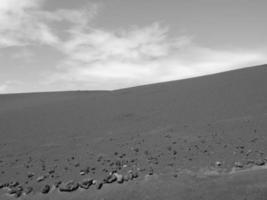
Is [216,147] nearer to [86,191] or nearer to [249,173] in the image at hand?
[249,173]

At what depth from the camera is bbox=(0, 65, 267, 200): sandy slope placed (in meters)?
7.61

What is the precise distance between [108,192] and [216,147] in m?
4.42

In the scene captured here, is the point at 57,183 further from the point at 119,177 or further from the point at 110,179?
the point at 119,177

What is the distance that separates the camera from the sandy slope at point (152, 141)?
7613 millimetres

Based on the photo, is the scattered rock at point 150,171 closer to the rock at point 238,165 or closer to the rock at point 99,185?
the rock at point 99,185

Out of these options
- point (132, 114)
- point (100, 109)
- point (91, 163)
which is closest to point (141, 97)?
point (100, 109)

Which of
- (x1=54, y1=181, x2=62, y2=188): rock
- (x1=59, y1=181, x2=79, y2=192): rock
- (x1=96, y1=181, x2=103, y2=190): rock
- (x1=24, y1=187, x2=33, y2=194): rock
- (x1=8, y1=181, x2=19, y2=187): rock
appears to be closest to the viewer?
(x1=96, y1=181, x2=103, y2=190): rock

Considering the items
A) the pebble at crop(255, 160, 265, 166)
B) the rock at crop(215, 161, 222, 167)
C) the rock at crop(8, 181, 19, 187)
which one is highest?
the rock at crop(8, 181, 19, 187)

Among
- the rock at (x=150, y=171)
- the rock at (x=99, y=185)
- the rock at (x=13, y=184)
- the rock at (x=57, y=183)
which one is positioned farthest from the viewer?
the rock at (x=13, y=184)

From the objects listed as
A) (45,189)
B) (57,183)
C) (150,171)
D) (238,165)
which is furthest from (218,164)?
(45,189)

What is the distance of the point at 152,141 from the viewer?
1192cm

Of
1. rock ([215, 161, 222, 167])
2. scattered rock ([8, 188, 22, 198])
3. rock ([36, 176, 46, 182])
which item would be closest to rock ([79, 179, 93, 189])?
rock ([36, 176, 46, 182])

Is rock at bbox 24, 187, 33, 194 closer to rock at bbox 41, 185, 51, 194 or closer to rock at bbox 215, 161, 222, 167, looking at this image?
rock at bbox 41, 185, 51, 194

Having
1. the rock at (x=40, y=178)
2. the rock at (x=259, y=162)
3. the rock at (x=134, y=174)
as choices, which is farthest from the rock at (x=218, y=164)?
the rock at (x=40, y=178)
